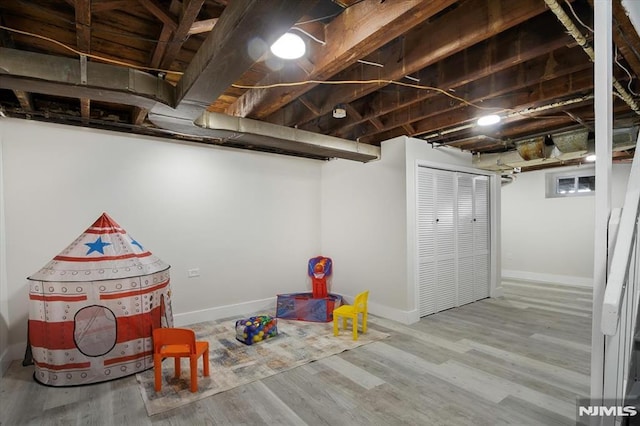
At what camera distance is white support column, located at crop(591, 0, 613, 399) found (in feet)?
4.56

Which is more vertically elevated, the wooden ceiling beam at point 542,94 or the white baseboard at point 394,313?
the wooden ceiling beam at point 542,94

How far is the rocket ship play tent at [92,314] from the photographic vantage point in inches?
104

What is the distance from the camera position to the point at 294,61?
236 cm

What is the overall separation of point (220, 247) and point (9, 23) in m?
3.04

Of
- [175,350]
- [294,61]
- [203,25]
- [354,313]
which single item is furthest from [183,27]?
[354,313]

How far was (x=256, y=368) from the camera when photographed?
299 centimetres

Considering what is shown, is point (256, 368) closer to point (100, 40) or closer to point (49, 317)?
point (49, 317)

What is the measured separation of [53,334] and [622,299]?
381 cm

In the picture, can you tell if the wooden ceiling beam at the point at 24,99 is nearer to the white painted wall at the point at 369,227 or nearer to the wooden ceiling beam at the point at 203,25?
the wooden ceiling beam at the point at 203,25

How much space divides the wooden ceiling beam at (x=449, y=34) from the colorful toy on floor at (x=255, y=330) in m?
2.71

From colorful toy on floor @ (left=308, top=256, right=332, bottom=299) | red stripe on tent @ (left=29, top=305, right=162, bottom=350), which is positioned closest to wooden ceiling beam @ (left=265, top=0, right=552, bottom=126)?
red stripe on tent @ (left=29, top=305, right=162, bottom=350)

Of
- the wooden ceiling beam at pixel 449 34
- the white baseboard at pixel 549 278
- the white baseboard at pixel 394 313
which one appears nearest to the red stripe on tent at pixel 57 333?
the wooden ceiling beam at pixel 449 34

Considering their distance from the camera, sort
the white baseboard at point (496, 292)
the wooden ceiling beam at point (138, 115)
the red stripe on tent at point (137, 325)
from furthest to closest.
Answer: the white baseboard at point (496, 292), the wooden ceiling beam at point (138, 115), the red stripe on tent at point (137, 325)

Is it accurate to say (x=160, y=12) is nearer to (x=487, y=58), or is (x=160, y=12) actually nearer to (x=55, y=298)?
(x=487, y=58)
